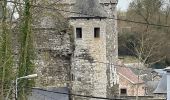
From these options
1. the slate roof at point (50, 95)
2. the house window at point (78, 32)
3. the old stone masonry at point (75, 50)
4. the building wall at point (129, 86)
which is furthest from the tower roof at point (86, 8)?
the building wall at point (129, 86)

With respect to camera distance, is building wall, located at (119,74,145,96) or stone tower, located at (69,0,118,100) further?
building wall, located at (119,74,145,96)

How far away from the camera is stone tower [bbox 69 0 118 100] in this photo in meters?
31.4

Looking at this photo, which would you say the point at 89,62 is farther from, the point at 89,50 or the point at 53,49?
the point at 53,49

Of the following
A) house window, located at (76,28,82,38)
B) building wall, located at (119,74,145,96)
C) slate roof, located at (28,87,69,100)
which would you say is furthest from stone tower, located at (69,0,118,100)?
building wall, located at (119,74,145,96)

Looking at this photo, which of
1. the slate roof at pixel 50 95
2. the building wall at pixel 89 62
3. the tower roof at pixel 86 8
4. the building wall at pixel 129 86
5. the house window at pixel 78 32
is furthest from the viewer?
the building wall at pixel 129 86

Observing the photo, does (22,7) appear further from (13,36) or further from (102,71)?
(102,71)

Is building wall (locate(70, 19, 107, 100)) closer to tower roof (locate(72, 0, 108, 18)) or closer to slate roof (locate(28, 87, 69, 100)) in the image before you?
tower roof (locate(72, 0, 108, 18))

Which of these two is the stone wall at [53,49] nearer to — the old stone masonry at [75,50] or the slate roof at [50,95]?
the old stone masonry at [75,50]

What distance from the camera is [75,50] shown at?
31844 mm

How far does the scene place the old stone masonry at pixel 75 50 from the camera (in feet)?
103

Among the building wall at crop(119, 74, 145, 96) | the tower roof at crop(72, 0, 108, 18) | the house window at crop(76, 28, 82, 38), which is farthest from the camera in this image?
the building wall at crop(119, 74, 145, 96)

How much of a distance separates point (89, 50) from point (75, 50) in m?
0.70

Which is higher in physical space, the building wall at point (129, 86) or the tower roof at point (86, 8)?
the tower roof at point (86, 8)

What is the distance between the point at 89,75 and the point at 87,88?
0.64m
